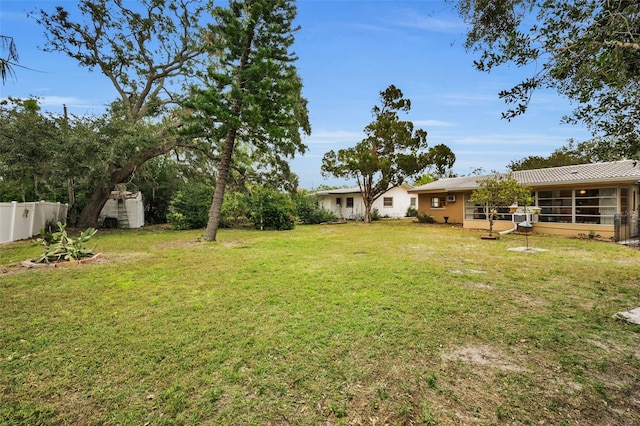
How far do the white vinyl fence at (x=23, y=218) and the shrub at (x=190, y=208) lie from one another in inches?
185

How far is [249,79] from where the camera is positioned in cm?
996

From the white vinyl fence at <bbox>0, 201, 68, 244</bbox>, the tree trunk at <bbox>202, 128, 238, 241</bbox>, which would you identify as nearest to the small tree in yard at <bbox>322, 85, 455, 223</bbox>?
the tree trunk at <bbox>202, 128, 238, 241</bbox>

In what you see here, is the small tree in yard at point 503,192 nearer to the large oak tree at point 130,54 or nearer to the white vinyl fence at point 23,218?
the large oak tree at point 130,54

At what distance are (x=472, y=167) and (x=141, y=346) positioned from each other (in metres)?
42.3

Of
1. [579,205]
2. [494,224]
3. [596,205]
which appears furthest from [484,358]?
[494,224]

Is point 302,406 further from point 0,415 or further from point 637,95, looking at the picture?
point 637,95

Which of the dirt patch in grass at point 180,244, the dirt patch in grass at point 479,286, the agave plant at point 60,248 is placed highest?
the agave plant at point 60,248

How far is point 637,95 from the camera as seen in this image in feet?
11.9

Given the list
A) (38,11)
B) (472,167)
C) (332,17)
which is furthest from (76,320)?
(472,167)

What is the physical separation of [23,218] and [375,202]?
2245cm

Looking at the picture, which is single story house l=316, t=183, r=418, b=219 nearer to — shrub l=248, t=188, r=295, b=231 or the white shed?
shrub l=248, t=188, r=295, b=231

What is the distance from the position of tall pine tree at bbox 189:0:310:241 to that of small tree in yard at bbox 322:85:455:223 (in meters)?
9.95

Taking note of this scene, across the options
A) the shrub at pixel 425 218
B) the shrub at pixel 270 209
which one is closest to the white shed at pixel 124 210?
the shrub at pixel 270 209

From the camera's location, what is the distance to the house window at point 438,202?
20031mm
